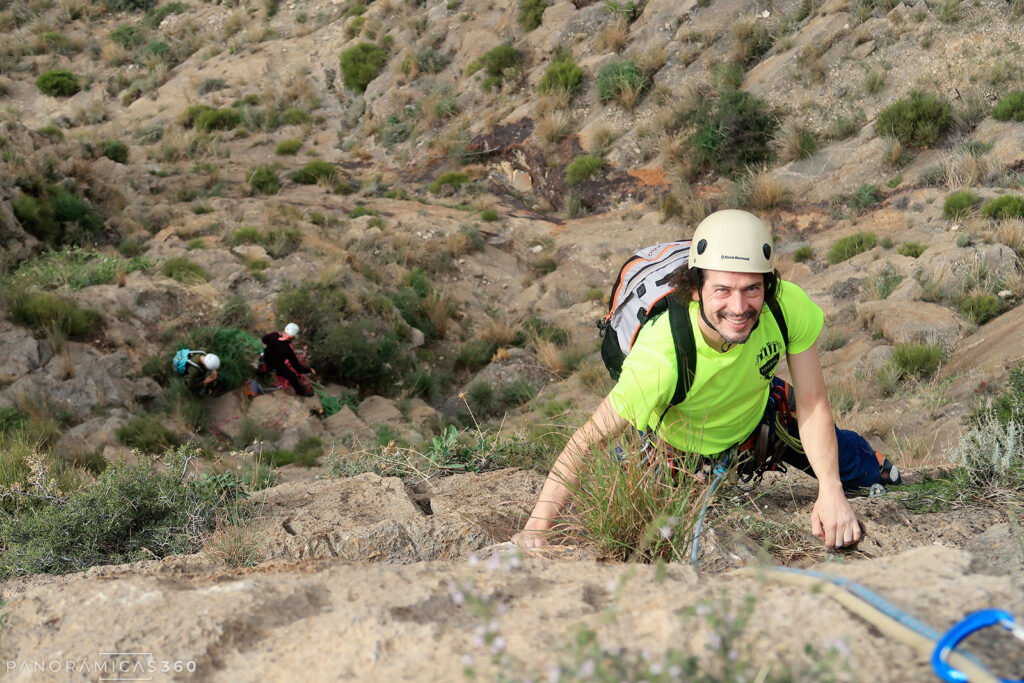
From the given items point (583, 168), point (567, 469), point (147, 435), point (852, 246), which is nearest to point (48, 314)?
point (147, 435)

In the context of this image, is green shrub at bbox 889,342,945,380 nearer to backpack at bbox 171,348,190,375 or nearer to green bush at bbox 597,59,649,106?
backpack at bbox 171,348,190,375

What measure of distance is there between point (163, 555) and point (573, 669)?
9.21ft

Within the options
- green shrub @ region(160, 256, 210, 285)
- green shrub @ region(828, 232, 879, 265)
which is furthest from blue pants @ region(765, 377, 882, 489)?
green shrub @ region(160, 256, 210, 285)

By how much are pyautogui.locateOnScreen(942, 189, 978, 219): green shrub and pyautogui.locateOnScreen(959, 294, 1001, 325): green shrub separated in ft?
7.79

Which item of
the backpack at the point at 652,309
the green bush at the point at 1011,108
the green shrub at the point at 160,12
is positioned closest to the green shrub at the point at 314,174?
the green bush at the point at 1011,108

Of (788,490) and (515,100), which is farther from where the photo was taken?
(515,100)

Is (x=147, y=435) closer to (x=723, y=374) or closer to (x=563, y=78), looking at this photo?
(x=723, y=374)

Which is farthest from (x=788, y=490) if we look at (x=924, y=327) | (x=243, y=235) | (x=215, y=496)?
(x=243, y=235)

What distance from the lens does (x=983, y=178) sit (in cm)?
1064

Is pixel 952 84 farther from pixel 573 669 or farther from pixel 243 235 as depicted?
pixel 573 669

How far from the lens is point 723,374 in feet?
9.99

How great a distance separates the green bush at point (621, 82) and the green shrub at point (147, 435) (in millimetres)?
11424

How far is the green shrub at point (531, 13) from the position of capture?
63.1 feet

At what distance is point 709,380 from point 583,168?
12973 millimetres
